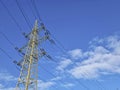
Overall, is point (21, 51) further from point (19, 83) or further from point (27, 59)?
point (19, 83)

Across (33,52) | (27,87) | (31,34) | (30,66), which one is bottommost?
(27,87)

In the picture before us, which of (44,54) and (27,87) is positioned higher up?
(44,54)

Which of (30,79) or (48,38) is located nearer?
(30,79)

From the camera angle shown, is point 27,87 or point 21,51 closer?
point 27,87

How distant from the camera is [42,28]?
94.4ft

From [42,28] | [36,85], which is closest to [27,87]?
[36,85]

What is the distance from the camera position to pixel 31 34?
94.9 feet

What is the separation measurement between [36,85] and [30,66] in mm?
2076

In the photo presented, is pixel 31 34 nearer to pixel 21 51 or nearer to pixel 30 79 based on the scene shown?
pixel 21 51

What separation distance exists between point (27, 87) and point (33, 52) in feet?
13.4

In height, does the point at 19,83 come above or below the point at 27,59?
below

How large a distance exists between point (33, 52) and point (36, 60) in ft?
2.99

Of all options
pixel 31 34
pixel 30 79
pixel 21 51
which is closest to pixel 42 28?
pixel 31 34

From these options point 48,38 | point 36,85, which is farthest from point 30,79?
point 48,38
